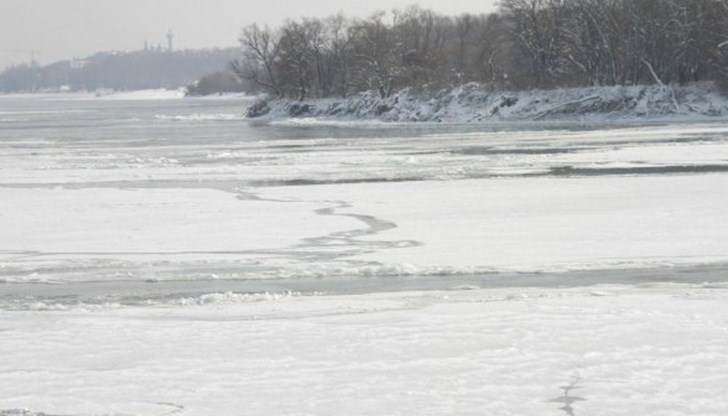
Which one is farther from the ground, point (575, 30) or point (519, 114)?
point (575, 30)

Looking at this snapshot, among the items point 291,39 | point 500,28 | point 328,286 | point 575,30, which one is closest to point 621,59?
point 575,30

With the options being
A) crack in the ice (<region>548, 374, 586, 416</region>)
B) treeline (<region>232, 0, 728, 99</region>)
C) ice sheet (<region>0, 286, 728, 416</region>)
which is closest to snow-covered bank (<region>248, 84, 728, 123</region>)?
treeline (<region>232, 0, 728, 99</region>)

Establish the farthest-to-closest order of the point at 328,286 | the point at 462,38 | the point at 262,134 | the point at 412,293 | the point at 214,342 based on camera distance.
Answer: the point at 462,38 < the point at 262,134 < the point at 328,286 < the point at 412,293 < the point at 214,342

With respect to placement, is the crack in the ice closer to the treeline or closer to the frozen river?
the frozen river

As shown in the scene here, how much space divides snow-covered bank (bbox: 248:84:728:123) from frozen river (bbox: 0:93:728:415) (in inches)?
1502

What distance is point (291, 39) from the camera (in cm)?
10312

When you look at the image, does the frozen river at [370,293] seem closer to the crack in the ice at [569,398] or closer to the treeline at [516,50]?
the crack in the ice at [569,398]

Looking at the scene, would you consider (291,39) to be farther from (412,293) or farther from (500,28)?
(412,293)

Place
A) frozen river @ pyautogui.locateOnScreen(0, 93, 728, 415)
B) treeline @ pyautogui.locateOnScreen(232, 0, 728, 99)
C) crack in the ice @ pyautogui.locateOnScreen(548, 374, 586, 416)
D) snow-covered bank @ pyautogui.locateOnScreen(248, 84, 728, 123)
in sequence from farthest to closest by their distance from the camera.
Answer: treeline @ pyautogui.locateOnScreen(232, 0, 728, 99), snow-covered bank @ pyautogui.locateOnScreen(248, 84, 728, 123), frozen river @ pyautogui.locateOnScreen(0, 93, 728, 415), crack in the ice @ pyautogui.locateOnScreen(548, 374, 586, 416)

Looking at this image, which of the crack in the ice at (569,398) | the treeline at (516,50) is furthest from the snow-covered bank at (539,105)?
the crack in the ice at (569,398)

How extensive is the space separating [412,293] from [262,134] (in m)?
47.0

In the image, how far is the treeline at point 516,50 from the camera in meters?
72.1

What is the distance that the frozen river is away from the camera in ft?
26.2

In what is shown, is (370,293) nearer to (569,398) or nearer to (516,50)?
(569,398)
